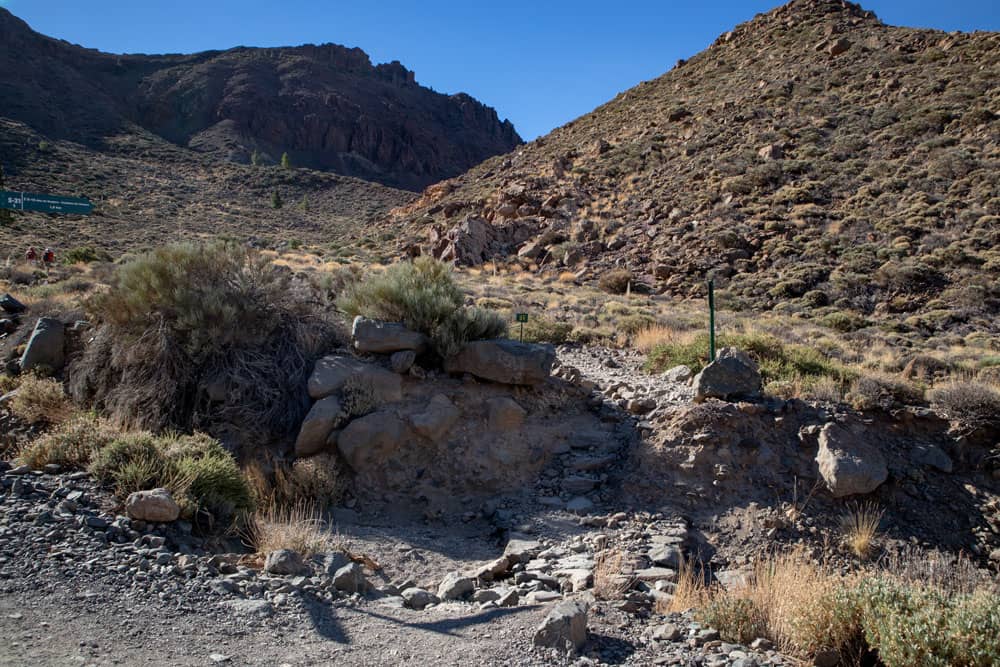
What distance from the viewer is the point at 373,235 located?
40.0 metres

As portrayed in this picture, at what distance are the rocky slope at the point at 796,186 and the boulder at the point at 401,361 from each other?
15.5 metres

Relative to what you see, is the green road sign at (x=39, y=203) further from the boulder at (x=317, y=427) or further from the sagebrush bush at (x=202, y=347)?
the boulder at (x=317, y=427)

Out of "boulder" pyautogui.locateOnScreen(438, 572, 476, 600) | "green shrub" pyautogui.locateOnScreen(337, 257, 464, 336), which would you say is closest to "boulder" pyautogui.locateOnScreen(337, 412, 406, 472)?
"green shrub" pyautogui.locateOnScreen(337, 257, 464, 336)

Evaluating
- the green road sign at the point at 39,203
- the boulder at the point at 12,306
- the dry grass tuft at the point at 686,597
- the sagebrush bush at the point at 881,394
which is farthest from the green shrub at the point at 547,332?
the boulder at the point at 12,306

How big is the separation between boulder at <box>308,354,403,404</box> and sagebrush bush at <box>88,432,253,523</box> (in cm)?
187

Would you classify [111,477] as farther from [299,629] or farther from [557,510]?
[557,510]

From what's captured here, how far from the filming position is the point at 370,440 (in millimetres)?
7176

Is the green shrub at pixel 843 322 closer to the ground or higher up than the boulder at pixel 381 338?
higher up

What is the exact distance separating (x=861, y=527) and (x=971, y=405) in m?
2.56

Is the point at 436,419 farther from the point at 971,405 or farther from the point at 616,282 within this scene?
the point at 616,282

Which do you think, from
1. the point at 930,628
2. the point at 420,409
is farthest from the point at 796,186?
the point at 930,628

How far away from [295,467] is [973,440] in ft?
25.2

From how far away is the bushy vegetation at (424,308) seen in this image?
8.46 m

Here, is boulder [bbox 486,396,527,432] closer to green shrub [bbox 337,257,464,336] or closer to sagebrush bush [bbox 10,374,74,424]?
green shrub [bbox 337,257,464,336]
